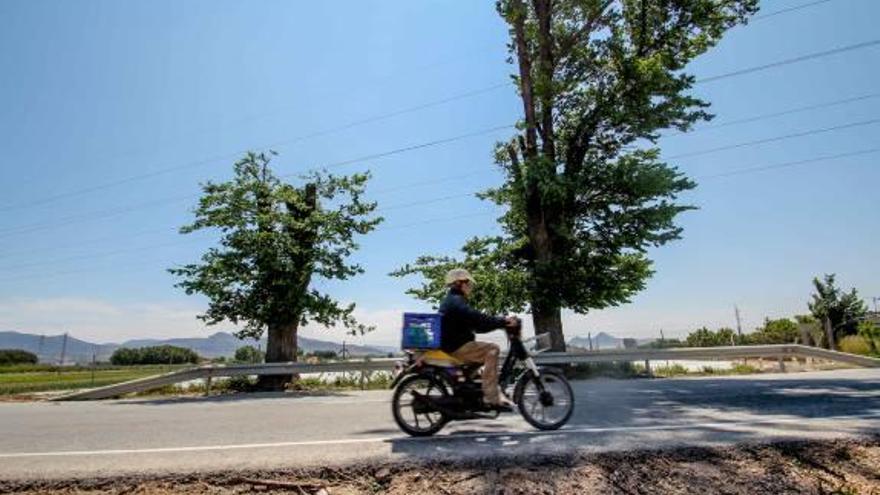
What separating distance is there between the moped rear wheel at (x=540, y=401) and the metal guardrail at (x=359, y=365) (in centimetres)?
825

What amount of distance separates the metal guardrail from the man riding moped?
8636 mm

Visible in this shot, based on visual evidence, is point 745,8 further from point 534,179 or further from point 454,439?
point 454,439

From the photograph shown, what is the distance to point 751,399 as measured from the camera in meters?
8.56

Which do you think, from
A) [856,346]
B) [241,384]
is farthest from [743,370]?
[241,384]

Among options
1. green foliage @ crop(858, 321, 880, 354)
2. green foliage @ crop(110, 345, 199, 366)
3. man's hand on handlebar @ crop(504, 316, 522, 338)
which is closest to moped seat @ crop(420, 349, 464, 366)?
man's hand on handlebar @ crop(504, 316, 522, 338)

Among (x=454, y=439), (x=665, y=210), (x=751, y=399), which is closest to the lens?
(x=454, y=439)

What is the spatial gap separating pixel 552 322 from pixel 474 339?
11.4m

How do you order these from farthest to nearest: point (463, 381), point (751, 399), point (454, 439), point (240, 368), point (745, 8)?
point (745, 8) < point (240, 368) < point (751, 399) < point (463, 381) < point (454, 439)

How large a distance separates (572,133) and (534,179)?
3104mm

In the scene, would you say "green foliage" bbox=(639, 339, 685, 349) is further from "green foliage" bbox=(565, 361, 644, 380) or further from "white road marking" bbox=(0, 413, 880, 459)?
"white road marking" bbox=(0, 413, 880, 459)

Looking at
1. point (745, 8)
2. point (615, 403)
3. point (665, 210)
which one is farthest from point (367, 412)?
point (745, 8)

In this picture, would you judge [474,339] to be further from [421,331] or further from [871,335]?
[871,335]

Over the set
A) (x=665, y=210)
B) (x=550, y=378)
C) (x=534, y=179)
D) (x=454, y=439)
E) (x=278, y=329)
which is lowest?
(x=454, y=439)

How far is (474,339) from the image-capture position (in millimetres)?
6555
